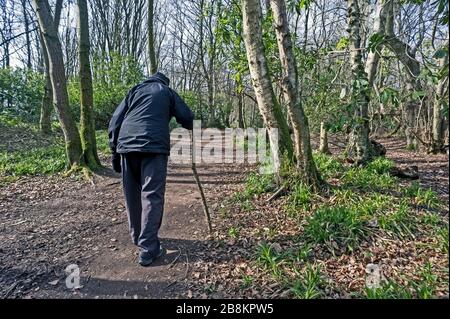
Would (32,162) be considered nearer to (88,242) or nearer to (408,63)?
(88,242)

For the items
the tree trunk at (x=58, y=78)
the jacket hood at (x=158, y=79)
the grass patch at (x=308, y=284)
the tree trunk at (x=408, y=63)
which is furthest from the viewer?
the tree trunk at (x=58, y=78)

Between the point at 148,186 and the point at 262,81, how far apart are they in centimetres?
255

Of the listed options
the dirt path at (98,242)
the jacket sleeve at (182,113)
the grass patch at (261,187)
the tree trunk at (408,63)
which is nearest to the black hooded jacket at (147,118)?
the jacket sleeve at (182,113)

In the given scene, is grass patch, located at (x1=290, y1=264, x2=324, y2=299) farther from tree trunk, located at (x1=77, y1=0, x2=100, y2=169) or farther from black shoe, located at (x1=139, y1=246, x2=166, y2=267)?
tree trunk, located at (x1=77, y1=0, x2=100, y2=169)

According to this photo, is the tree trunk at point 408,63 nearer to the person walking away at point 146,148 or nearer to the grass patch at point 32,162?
the person walking away at point 146,148

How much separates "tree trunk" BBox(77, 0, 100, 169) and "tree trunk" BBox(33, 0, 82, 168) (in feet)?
0.57

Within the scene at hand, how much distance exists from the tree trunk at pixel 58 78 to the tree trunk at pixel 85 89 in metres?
0.17

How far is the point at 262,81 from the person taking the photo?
4.36 meters

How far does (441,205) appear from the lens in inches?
134

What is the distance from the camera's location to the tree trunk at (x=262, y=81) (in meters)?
4.21

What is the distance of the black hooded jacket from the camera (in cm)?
276

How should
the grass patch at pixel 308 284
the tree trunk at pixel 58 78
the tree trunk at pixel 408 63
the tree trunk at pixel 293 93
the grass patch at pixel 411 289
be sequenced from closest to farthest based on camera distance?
the grass patch at pixel 411 289
the grass patch at pixel 308 284
the tree trunk at pixel 293 93
the tree trunk at pixel 408 63
the tree trunk at pixel 58 78

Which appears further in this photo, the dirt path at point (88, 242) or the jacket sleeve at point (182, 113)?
the jacket sleeve at point (182, 113)
